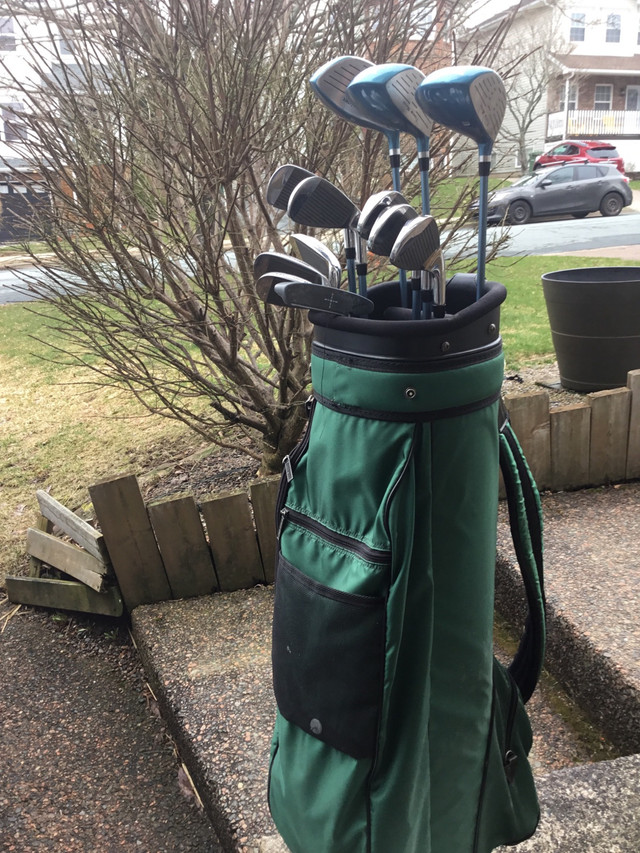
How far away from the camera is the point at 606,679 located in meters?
2.08

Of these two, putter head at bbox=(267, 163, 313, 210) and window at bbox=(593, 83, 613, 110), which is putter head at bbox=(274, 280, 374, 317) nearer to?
putter head at bbox=(267, 163, 313, 210)

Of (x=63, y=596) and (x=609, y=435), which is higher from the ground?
(x=609, y=435)

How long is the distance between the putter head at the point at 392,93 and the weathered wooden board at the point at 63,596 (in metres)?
2.26

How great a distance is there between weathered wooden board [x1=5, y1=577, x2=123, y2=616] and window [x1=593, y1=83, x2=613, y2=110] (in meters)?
43.3

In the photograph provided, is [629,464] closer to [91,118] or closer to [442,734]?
[442,734]

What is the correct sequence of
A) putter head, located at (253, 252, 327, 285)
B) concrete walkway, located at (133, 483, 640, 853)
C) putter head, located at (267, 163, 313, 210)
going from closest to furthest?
putter head, located at (253, 252, 327, 285)
putter head, located at (267, 163, 313, 210)
concrete walkway, located at (133, 483, 640, 853)

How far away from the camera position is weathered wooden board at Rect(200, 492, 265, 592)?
2.74 meters

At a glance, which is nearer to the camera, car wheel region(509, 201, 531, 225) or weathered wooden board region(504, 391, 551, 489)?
weathered wooden board region(504, 391, 551, 489)

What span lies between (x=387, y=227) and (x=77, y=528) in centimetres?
226

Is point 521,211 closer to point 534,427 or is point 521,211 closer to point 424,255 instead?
point 534,427

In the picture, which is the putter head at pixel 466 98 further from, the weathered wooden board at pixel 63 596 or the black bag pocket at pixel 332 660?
the weathered wooden board at pixel 63 596

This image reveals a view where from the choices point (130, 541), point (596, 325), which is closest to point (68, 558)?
point (130, 541)

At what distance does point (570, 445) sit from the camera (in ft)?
10.7

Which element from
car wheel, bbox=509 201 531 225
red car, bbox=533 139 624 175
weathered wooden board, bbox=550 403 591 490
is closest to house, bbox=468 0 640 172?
red car, bbox=533 139 624 175
